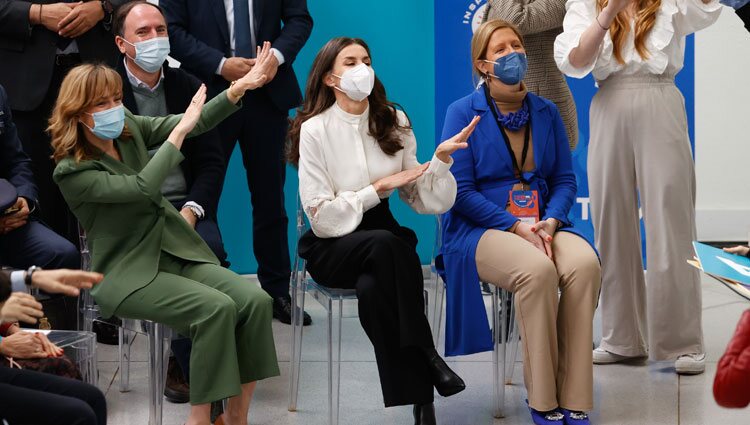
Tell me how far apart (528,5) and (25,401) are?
2.98 meters

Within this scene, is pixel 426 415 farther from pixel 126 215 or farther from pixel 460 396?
pixel 126 215

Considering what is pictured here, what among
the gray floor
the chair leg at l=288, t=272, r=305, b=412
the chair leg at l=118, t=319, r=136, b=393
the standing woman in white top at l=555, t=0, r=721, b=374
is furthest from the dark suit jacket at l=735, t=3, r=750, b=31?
the chair leg at l=118, t=319, r=136, b=393

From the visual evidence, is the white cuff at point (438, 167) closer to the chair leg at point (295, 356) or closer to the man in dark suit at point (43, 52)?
the chair leg at point (295, 356)

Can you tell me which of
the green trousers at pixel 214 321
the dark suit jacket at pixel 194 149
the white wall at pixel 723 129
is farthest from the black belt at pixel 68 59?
the white wall at pixel 723 129

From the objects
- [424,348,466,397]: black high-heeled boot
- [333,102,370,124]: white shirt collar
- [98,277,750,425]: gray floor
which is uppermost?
[333,102,370,124]: white shirt collar

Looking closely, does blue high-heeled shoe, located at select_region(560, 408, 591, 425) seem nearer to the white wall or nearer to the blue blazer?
the blue blazer

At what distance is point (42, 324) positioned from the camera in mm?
4254

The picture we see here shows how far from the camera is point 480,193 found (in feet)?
14.4

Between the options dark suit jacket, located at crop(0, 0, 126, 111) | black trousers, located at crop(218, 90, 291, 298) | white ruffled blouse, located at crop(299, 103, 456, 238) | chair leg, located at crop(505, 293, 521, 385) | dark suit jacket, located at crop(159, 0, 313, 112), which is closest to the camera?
white ruffled blouse, located at crop(299, 103, 456, 238)

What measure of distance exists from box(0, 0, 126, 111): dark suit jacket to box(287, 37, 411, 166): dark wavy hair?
1.15 m

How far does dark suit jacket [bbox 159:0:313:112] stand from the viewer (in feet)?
17.0

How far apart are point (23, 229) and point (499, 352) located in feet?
6.08

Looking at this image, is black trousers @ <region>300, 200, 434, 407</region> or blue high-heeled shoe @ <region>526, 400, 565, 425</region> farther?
blue high-heeled shoe @ <region>526, 400, 565, 425</region>

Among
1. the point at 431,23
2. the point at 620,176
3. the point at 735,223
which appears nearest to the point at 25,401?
the point at 620,176
